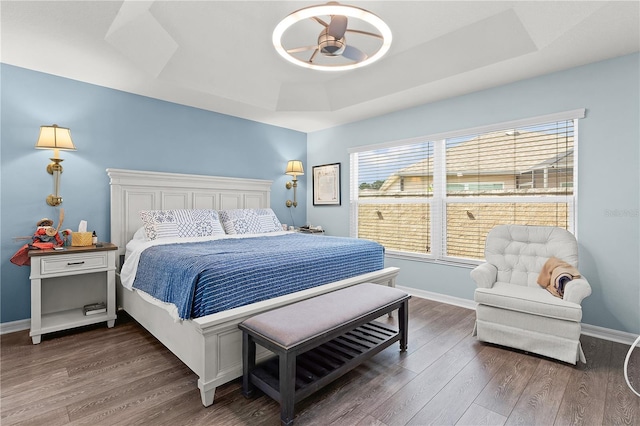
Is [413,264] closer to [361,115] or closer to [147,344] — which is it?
[361,115]

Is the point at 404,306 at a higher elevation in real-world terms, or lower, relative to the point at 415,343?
higher

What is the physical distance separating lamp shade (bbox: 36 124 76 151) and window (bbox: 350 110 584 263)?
343 centimetres

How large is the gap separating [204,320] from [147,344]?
1.22 meters

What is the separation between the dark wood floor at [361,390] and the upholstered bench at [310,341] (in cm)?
15

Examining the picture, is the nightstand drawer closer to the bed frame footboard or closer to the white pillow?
the white pillow

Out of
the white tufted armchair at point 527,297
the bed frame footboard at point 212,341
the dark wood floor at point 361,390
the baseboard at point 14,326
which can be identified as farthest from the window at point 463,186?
the baseboard at point 14,326

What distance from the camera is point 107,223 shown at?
3439 millimetres

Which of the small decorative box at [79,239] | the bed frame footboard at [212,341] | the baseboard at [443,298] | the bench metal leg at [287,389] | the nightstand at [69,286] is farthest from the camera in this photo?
the baseboard at [443,298]

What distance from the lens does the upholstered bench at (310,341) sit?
168 cm

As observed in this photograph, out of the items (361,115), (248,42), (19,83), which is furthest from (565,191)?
(19,83)

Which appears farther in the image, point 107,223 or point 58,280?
point 107,223

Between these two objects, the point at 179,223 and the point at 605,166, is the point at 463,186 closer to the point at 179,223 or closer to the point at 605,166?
the point at 605,166

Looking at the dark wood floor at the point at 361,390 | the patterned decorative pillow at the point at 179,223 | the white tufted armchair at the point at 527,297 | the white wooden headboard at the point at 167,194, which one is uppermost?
the white wooden headboard at the point at 167,194

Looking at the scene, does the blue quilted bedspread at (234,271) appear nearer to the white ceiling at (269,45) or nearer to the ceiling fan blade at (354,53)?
the ceiling fan blade at (354,53)
